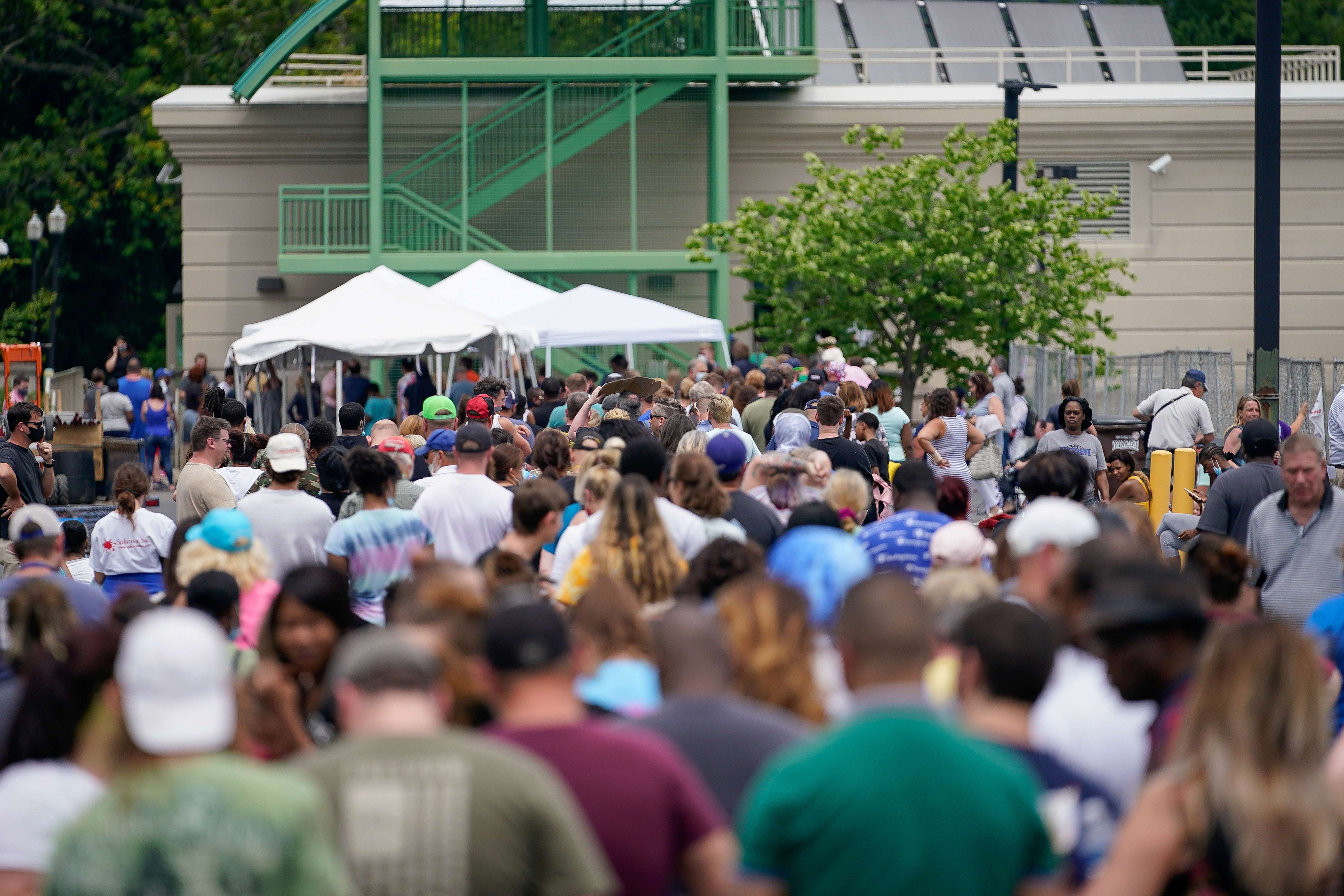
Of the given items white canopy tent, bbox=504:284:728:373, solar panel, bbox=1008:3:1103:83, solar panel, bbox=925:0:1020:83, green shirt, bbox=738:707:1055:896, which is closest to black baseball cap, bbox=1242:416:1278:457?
green shirt, bbox=738:707:1055:896

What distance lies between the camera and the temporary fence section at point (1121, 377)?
1861 cm

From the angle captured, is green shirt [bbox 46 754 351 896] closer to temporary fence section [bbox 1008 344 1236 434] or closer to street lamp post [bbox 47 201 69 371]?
temporary fence section [bbox 1008 344 1236 434]

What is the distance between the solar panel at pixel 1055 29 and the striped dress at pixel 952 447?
69.6ft

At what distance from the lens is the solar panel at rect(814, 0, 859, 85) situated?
102ft

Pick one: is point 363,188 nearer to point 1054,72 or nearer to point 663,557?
point 1054,72

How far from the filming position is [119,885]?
2.96 meters

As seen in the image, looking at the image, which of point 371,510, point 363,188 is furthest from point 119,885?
point 363,188

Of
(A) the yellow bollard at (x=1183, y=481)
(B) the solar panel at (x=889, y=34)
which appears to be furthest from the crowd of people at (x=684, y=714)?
(B) the solar panel at (x=889, y=34)

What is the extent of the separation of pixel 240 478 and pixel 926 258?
12983 mm

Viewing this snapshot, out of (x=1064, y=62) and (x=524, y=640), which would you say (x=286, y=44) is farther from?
(x=524, y=640)

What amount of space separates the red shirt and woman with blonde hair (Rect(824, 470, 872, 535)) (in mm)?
4209

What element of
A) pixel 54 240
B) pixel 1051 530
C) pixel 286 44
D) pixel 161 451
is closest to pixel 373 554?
pixel 1051 530

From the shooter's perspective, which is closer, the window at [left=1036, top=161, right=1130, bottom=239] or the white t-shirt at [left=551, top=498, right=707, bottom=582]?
the white t-shirt at [left=551, top=498, right=707, bottom=582]

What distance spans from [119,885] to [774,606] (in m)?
1.98
